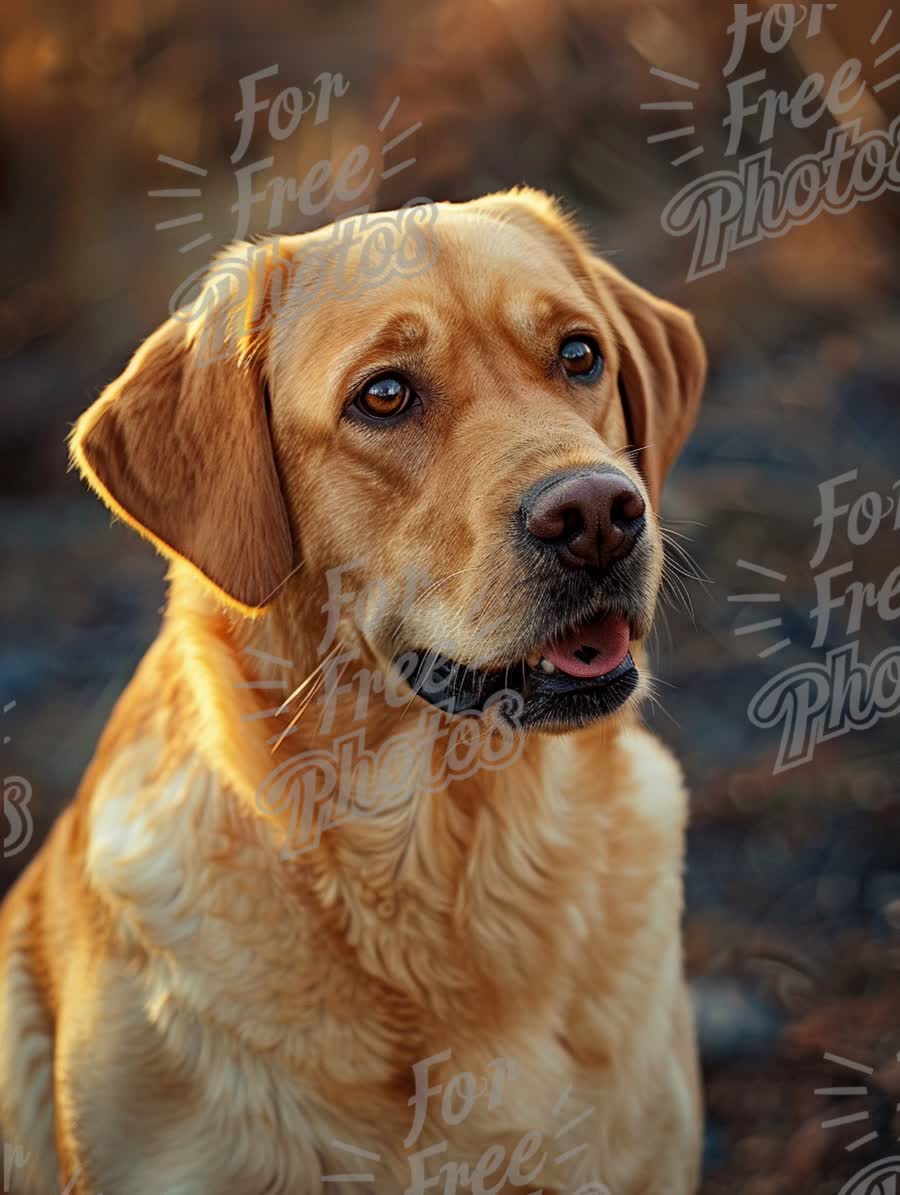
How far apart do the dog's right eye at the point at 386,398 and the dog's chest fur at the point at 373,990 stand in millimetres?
800

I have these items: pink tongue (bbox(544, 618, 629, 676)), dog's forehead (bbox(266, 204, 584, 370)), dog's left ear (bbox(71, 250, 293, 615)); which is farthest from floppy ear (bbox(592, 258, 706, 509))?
dog's left ear (bbox(71, 250, 293, 615))

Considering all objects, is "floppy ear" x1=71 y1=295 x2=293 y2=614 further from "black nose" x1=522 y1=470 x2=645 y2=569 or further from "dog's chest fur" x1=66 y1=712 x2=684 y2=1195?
"black nose" x1=522 y1=470 x2=645 y2=569

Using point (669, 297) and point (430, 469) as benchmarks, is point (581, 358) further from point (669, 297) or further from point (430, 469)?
point (669, 297)

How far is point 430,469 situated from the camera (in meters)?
2.26

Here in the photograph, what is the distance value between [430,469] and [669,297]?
4.26 meters

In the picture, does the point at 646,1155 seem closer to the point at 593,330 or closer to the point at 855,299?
the point at 593,330

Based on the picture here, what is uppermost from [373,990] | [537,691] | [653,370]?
[653,370]

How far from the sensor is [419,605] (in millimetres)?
2248

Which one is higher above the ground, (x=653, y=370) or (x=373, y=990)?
(x=653, y=370)

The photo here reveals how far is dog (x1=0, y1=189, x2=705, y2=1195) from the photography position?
90.3 inches

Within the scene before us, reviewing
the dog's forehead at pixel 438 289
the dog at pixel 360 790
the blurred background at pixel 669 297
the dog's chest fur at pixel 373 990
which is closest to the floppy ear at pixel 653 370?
the dog at pixel 360 790

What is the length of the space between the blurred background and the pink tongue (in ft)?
6.19

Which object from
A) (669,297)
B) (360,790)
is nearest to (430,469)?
(360,790)

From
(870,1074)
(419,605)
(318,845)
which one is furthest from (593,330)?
(870,1074)
